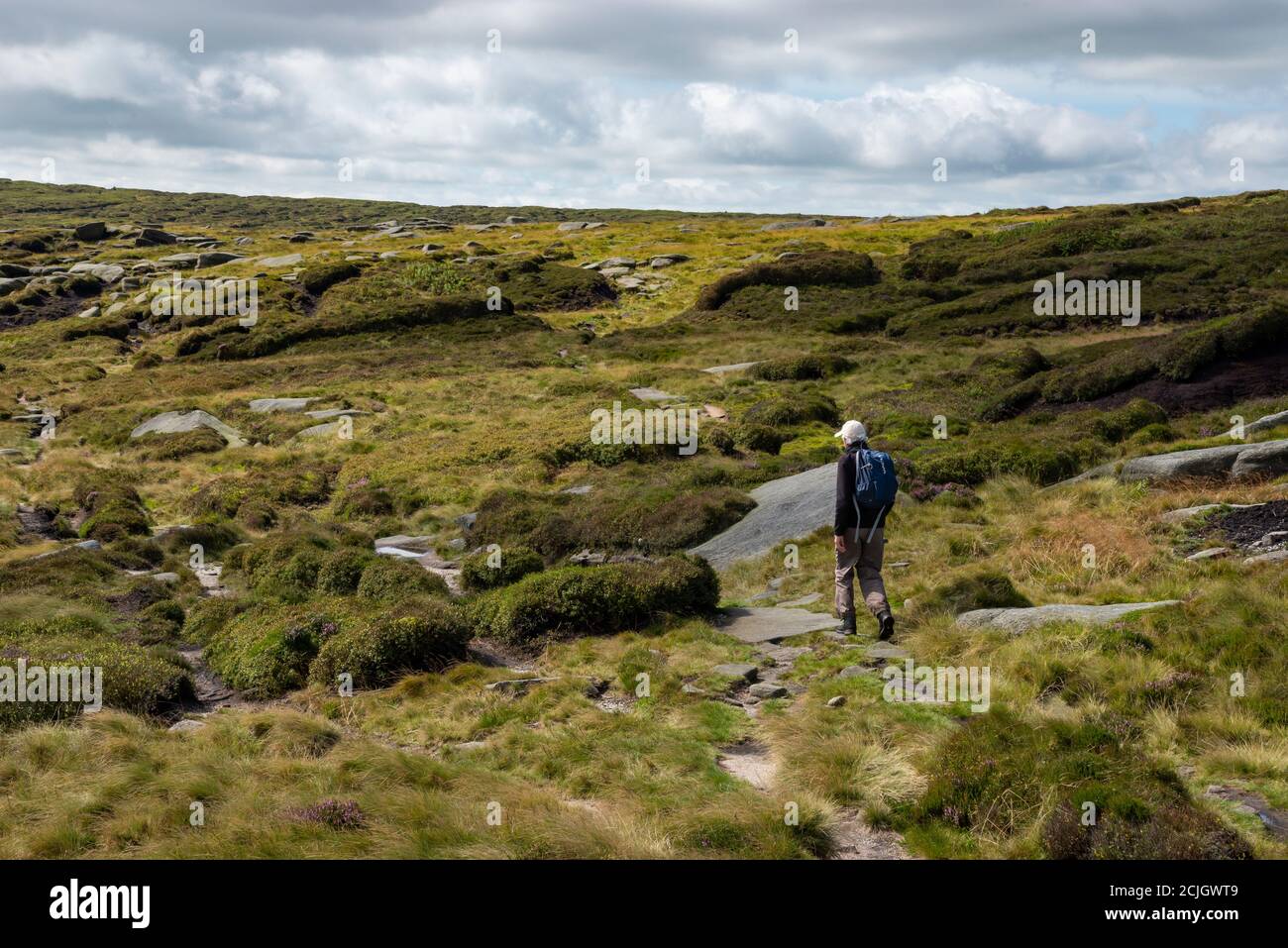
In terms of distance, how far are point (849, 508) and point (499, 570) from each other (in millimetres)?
7382

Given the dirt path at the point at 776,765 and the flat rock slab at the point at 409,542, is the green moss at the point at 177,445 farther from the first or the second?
the dirt path at the point at 776,765

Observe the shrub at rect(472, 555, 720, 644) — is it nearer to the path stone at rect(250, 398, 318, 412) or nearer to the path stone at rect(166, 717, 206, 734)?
the path stone at rect(166, 717, 206, 734)

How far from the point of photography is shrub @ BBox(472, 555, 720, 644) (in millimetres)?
13631

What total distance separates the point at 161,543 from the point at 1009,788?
20.7m

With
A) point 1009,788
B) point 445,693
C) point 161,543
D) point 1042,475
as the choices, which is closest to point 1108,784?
point 1009,788

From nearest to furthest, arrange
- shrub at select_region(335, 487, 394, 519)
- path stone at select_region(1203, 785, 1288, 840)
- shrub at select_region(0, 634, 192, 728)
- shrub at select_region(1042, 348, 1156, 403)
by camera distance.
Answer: path stone at select_region(1203, 785, 1288, 840) → shrub at select_region(0, 634, 192, 728) → shrub at select_region(1042, 348, 1156, 403) → shrub at select_region(335, 487, 394, 519)

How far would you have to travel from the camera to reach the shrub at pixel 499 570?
1672 cm

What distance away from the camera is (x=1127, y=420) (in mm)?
21453

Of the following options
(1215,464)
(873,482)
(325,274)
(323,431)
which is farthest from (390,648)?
(325,274)

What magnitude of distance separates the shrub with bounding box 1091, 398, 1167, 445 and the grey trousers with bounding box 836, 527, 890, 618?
11452 mm

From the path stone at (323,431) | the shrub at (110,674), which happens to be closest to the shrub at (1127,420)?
the shrub at (110,674)

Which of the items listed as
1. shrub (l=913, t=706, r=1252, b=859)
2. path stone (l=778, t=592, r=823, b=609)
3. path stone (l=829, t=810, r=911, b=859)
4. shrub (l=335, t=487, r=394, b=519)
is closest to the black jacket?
path stone (l=778, t=592, r=823, b=609)

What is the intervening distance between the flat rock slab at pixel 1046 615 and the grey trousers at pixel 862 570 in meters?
1.03

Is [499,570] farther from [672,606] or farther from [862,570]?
[862,570]
